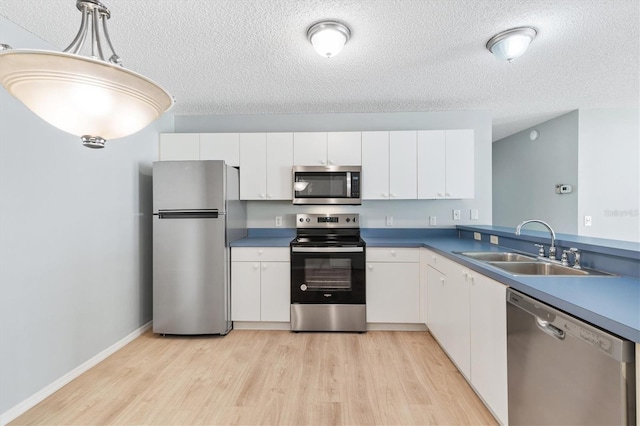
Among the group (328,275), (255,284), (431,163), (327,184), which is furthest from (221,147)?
(431,163)

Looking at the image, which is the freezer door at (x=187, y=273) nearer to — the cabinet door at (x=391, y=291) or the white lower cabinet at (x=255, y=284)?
the white lower cabinet at (x=255, y=284)

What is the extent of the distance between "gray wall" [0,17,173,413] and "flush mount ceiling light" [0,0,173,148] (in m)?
1.47

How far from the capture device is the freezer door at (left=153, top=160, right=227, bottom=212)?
2.70 m

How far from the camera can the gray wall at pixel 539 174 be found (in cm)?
356

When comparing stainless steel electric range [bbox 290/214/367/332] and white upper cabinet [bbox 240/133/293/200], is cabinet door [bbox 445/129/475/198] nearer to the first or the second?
stainless steel electric range [bbox 290/214/367/332]

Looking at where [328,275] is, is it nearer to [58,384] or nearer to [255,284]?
[255,284]

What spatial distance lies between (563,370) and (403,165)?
2.29 metres

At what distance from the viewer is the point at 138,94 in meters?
0.76

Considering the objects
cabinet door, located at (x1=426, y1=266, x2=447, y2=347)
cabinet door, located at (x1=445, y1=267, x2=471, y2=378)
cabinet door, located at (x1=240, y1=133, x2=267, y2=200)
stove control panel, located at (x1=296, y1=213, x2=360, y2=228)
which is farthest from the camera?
stove control panel, located at (x1=296, y1=213, x2=360, y2=228)

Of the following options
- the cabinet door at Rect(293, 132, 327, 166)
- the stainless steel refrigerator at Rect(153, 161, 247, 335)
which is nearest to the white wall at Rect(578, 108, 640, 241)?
the cabinet door at Rect(293, 132, 327, 166)

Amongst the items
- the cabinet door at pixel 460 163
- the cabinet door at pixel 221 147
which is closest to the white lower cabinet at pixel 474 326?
the cabinet door at pixel 460 163

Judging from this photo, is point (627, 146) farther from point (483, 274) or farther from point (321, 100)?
point (321, 100)

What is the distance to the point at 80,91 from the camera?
27.0 inches

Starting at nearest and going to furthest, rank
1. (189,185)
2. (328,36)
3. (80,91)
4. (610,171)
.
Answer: (80,91) < (328,36) < (189,185) < (610,171)
